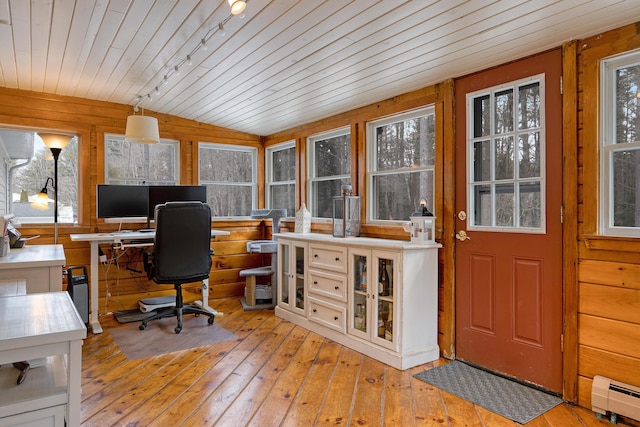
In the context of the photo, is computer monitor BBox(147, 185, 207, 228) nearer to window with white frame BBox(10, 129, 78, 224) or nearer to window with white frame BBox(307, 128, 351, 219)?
window with white frame BBox(10, 129, 78, 224)

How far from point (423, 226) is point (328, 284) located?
101cm

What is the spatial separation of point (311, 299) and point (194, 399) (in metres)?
1.55

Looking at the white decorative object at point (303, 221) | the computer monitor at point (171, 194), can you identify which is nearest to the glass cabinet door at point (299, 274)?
the white decorative object at point (303, 221)

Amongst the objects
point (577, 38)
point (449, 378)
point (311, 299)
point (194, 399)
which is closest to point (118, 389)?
point (194, 399)

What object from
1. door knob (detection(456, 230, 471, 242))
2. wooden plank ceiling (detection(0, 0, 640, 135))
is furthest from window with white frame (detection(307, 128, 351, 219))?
door knob (detection(456, 230, 471, 242))

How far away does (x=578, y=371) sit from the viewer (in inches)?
93.7

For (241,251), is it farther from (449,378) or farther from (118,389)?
(449,378)

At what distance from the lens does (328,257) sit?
358 cm

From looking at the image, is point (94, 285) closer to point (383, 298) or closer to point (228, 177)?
point (228, 177)

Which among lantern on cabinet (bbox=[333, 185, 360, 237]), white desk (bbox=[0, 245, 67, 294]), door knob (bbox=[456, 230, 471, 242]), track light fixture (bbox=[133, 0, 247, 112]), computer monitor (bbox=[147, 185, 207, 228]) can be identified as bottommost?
white desk (bbox=[0, 245, 67, 294])

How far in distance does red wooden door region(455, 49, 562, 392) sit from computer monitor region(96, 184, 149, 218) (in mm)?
3205

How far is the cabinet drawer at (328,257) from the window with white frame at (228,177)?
194 centimetres

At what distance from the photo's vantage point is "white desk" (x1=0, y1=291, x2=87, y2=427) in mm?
1141

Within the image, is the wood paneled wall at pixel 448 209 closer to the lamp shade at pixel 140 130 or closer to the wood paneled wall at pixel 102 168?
the wood paneled wall at pixel 102 168
